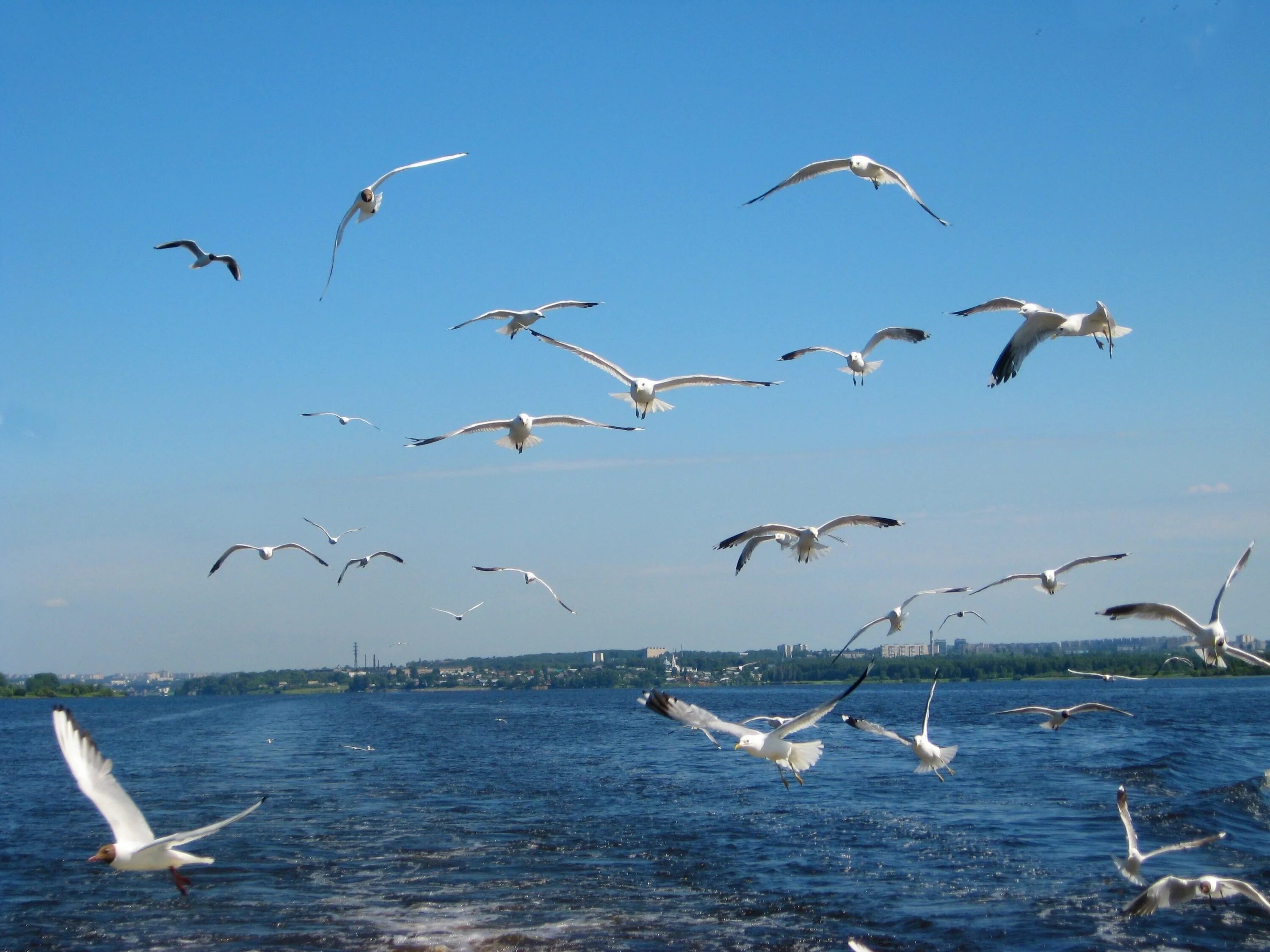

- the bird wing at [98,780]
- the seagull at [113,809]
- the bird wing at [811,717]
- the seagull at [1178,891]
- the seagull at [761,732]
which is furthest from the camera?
the seagull at [1178,891]

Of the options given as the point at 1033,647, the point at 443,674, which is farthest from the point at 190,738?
the point at 443,674

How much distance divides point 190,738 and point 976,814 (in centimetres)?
4794

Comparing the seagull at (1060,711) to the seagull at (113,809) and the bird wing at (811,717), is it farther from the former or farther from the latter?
the seagull at (113,809)

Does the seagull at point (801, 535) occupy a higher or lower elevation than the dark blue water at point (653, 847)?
higher

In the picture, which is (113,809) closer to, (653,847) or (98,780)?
(98,780)

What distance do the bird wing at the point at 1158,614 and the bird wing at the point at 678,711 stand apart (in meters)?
4.79

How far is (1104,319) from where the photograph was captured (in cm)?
1281

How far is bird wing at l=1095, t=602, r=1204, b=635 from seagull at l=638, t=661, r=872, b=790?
3157 millimetres

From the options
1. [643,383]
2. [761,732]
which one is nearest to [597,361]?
[643,383]

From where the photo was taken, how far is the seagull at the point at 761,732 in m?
10.6

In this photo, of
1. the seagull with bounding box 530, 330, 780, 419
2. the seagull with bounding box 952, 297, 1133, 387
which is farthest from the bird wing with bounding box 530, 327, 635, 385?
A: the seagull with bounding box 952, 297, 1133, 387

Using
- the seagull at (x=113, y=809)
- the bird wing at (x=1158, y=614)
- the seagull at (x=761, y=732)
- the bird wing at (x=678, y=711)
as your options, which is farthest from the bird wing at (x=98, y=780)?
the bird wing at (x=1158, y=614)

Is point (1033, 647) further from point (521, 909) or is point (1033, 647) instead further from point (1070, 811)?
point (521, 909)

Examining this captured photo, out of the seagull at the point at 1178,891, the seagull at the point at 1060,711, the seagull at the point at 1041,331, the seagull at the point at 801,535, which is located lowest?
the seagull at the point at 1178,891
